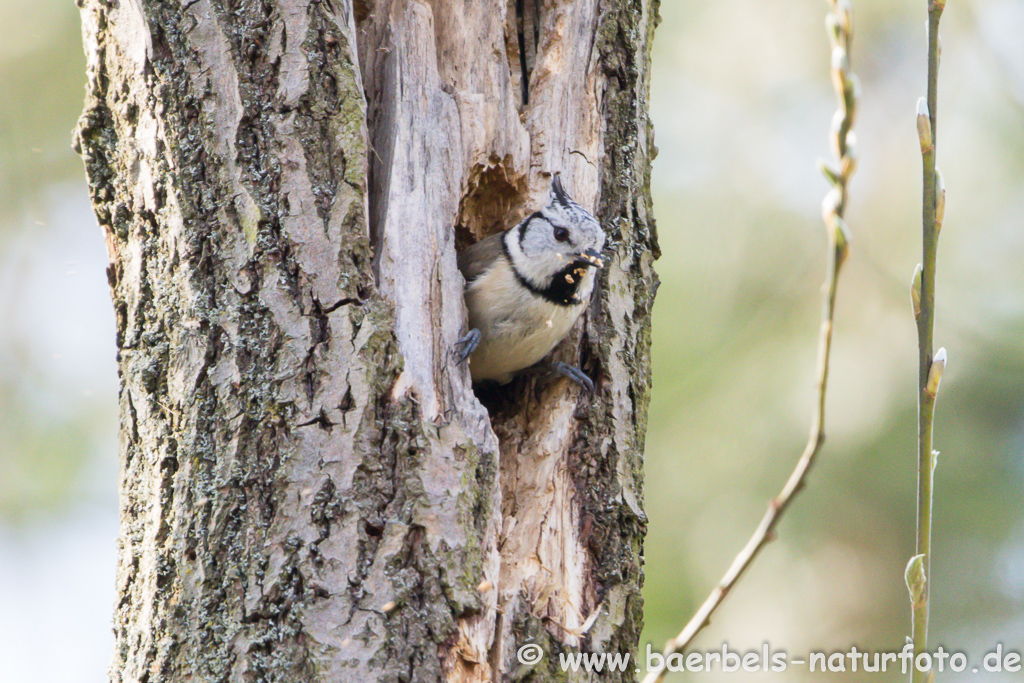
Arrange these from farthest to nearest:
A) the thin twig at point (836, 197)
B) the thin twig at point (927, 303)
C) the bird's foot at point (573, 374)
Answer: the bird's foot at point (573, 374)
the thin twig at point (927, 303)
the thin twig at point (836, 197)

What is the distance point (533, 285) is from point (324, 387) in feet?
3.50

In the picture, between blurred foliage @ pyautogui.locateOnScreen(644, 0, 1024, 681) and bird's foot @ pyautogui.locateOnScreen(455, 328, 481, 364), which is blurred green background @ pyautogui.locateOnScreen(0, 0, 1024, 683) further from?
bird's foot @ pyautogui.locateOnScreen(455, 328, 481, 364)

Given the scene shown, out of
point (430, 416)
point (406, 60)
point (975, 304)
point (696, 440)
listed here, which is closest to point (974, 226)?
point (975, 304)

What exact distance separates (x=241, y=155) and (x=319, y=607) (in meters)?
1.00

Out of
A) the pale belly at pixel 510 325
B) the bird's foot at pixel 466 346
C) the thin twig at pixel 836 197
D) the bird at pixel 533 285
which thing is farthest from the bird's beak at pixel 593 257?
the thin twig at pixel 836 197

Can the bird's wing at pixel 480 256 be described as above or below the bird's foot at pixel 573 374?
above

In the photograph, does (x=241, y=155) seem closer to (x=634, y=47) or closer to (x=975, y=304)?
(x=634, y=47)

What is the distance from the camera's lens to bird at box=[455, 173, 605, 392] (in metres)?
2.56

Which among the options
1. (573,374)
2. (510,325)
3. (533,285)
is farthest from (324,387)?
(533,285)

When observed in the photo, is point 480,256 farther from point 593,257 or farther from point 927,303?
point 927,303

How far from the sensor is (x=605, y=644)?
6.91 ft

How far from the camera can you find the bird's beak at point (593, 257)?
2.52 m

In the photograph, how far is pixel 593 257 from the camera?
2.53m

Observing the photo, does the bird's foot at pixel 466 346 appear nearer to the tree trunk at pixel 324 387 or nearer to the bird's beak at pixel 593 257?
the tree trunk at pixel 324 387
